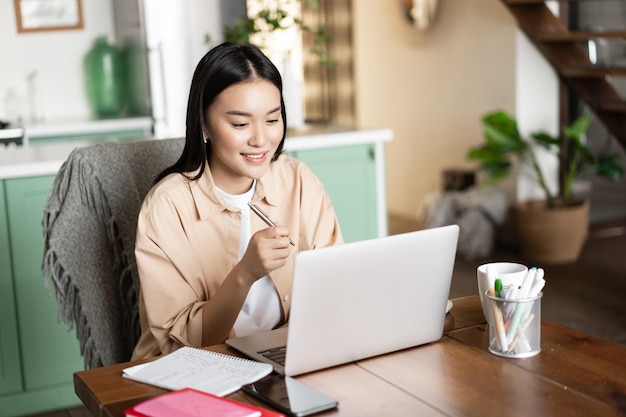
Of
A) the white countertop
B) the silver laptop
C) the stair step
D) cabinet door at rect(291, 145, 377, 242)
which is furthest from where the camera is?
the stair step

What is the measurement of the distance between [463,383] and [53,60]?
4.37 meters

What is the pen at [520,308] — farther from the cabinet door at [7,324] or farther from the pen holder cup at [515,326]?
the cabinet door at [7,324]

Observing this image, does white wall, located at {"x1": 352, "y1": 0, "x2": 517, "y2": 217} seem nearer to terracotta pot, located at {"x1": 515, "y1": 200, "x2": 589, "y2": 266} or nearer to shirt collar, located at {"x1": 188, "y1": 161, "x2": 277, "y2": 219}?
terracotta pot, located at {"x1": 515, "y1": 200, "x2": 589, "y2": 266}

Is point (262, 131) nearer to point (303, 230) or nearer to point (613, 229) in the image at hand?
point (303, 230)

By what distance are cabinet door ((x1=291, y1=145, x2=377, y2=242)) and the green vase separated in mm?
2235

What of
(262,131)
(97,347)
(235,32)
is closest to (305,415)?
(262,131)

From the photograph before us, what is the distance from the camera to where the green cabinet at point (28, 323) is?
2848 mm

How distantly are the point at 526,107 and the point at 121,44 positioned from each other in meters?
2.36

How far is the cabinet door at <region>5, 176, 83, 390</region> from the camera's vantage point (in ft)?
9.34

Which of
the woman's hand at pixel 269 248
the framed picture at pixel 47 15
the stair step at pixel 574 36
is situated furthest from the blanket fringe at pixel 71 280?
the framed picture at pixel 47 15

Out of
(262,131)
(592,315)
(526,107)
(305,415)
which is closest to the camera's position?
(305,415)

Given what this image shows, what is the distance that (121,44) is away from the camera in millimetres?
5266

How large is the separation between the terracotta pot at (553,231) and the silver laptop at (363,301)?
128 inches

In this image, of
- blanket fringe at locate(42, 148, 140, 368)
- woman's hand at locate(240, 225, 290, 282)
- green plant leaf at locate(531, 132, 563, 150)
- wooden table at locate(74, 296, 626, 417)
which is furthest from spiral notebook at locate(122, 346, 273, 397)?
green plant leaf at locate(531, 132, 563, 150)
